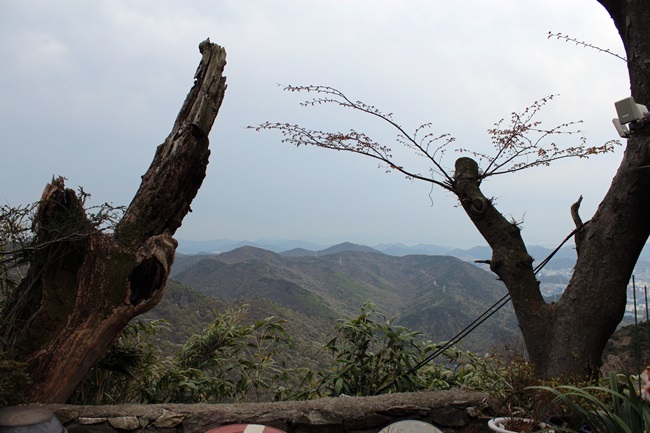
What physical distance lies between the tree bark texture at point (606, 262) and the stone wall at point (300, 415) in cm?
67

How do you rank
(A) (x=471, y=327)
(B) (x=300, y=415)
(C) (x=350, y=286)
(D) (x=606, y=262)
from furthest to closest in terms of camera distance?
(C) (x=350, y=286) → (A) (x=471, y=327) → (D) (x=606, y=262) → (B) (x=300, y=415)

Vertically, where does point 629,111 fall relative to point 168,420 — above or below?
above

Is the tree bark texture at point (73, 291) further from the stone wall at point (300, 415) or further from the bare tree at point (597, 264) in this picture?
the bare tree at point (597, 264)

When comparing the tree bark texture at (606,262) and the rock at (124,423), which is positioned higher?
the tree bark texture at (606,262)

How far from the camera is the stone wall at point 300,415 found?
10.6ft

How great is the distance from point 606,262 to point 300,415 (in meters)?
2.33

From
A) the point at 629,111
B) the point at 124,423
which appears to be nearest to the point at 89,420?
the point at 124,423

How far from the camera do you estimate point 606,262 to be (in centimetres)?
347

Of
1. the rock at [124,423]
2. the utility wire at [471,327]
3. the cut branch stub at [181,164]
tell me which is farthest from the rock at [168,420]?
the utility wire at [471,327]

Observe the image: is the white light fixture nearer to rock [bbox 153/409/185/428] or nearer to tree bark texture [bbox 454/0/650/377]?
tree bark texture [bbox 454/0/650/377]

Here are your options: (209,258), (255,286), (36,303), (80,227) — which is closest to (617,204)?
(80,227)

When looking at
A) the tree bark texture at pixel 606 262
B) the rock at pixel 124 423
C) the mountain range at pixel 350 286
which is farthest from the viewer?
the mountain range at pixel 350 286

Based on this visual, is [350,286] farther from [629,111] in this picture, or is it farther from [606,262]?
[629,111]

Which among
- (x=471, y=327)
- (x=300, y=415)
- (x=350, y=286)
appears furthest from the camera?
(x=350, y=286)
